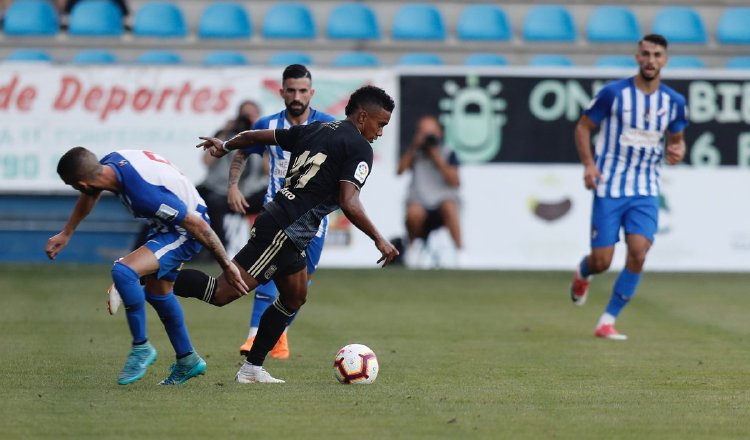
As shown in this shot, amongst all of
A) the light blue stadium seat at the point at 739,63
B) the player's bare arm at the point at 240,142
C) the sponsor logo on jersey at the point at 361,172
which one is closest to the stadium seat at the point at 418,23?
the light blue stadium seat at the point at 739,63

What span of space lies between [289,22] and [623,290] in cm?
1010

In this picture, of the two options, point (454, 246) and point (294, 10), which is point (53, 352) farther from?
point (294, 10)

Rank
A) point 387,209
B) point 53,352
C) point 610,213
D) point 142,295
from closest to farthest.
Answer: point 142,295, point 53,352, point 610,213, point 387,209

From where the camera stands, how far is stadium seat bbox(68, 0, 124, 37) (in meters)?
19.8

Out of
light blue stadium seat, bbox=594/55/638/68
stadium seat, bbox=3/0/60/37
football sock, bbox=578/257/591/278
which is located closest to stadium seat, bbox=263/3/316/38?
stadium seat, bbox=3/0/60/37

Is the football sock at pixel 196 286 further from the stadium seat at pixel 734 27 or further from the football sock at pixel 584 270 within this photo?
the stadium seat at pixel 734 27

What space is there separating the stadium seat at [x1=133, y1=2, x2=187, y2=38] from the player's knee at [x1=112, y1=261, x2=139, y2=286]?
12.8 m

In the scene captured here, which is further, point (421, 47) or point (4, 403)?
point (421, 47)

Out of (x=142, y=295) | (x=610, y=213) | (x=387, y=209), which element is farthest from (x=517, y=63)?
(x=142, y=295)

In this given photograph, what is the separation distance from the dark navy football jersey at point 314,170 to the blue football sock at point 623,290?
4012 mm

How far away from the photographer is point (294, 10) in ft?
66.6

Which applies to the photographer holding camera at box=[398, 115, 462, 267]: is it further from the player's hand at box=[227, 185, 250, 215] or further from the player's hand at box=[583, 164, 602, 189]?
the player's hand at box=[227, 185, 250, 215]

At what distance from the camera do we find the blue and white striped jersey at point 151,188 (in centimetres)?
755

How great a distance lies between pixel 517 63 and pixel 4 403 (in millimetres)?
14081
